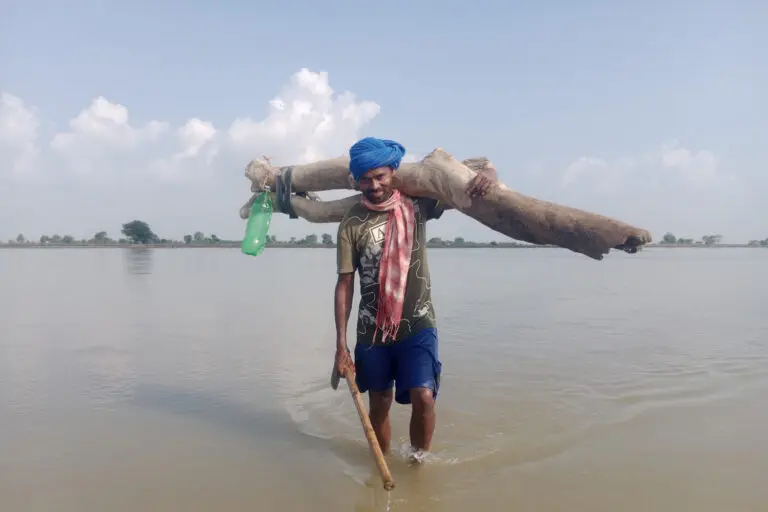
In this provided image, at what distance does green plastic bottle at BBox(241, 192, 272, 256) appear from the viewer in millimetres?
4359

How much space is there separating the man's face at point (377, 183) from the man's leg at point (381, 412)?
3.68ft

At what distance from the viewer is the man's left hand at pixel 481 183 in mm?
3361

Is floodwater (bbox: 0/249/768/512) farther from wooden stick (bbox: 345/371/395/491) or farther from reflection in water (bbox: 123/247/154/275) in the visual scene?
reflection in water (bbox: 123/247/154/275)

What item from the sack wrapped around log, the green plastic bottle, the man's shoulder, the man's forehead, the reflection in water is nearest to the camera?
the sack wrapped around log

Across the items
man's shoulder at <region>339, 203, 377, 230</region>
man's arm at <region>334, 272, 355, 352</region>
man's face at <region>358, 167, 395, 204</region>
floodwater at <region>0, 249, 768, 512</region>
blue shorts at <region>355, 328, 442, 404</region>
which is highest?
man's face at <region>358, 167, 395, 204</region>

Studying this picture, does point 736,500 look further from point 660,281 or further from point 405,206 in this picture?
point 660,281

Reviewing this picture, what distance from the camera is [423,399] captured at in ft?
11.4

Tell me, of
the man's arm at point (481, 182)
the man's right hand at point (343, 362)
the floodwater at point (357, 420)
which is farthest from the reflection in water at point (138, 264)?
the man's arm at point (481, 182)

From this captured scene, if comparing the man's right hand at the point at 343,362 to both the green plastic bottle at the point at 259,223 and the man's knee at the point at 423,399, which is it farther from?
the green plastic bottle at the point at 259,223

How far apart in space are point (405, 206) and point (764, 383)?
13.4ft

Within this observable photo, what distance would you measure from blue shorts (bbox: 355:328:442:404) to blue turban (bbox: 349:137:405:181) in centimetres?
94

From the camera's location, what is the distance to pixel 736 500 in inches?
123

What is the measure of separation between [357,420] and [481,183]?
219 centimetres

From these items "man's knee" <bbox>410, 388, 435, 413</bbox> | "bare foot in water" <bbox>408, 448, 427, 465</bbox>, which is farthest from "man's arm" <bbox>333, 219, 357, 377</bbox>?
"bare foot in water" <bbox>408, 448, 427, 465</bbox>
